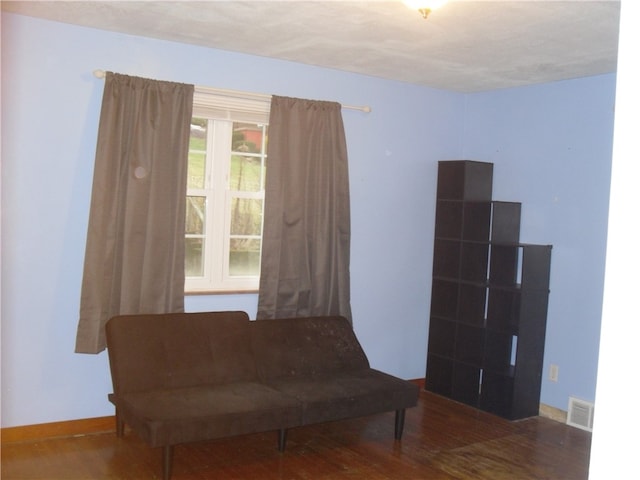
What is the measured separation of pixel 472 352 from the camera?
5016mm

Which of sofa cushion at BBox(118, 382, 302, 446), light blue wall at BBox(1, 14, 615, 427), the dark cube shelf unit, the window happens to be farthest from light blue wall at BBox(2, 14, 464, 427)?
the dark cube shelf unit

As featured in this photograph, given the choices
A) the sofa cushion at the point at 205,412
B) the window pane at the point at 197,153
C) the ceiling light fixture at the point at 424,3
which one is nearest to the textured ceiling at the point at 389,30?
the ceiling light fixture at the point at 424,3

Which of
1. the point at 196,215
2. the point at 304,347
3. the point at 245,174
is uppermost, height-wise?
the point at 245,174

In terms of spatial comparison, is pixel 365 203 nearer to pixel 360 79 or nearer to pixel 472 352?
pixel 360 79

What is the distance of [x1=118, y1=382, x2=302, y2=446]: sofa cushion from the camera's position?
3.25 metres

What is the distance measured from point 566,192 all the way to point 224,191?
2502 mm

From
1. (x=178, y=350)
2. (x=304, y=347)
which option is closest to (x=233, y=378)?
(x=178, y=350)

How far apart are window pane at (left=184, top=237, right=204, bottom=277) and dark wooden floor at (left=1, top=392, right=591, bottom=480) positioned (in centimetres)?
112

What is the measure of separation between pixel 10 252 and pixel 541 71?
3.67m

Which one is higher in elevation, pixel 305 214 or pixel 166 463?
pixel 305 214

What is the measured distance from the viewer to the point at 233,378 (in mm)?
4023

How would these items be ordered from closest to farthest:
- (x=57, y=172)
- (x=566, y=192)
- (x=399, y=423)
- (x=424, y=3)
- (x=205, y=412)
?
(x=424, y=3) < (x=205, y=412) < (x=57, y=172) < (x=399, y=423) < (x=566, y=192)

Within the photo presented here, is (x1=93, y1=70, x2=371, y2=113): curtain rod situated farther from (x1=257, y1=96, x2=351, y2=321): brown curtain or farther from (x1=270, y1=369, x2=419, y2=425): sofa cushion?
(x1=270, y1=369, x2=419, y2=425): sofa cushion

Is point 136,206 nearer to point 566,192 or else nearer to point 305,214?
point 305,214
